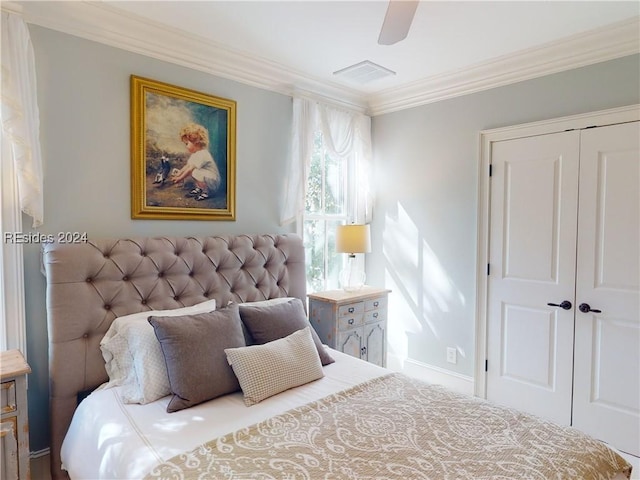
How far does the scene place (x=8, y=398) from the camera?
1.64 meters

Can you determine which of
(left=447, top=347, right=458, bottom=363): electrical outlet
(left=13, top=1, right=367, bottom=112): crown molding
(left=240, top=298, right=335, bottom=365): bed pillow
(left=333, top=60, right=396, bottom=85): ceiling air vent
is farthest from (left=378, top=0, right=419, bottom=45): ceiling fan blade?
(left=447, top=347, right=458, bottom=363): electrical outlet

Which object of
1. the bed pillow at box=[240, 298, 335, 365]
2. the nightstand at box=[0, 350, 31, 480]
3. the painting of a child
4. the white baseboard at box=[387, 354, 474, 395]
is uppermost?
the painting of a child

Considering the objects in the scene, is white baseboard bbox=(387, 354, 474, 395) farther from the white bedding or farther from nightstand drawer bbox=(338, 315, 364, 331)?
the white bedding

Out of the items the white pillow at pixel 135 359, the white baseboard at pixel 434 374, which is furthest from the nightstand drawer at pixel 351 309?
the white pillow at pixel 135 359

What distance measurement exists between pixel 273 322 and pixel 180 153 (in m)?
1.25

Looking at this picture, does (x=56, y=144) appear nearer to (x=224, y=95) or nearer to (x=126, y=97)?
(x=126, y=97)

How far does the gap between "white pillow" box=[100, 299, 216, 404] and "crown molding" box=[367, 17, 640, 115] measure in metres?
2.62

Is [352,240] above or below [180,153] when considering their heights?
below

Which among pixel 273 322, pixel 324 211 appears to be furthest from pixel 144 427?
pixel 324 211

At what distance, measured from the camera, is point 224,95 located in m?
2.79

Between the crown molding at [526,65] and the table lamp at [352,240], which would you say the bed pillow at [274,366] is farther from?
the crown molding at [526,65]

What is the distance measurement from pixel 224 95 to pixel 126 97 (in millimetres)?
663

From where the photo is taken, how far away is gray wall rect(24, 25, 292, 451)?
209 centimetres

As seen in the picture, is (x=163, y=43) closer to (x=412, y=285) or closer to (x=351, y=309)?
(x=351, y=309)
